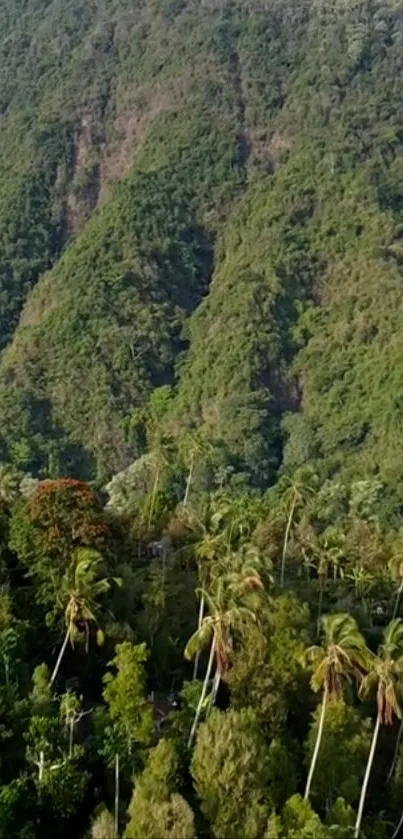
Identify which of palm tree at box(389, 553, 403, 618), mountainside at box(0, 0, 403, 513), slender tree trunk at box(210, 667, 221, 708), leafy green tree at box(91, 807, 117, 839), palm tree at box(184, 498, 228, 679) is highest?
mountainside at box(0, 0, 403, 513)

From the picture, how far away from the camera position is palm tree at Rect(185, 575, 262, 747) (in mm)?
45219

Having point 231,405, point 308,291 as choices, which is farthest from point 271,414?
point 308,291

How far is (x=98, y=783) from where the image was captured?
1736 inches

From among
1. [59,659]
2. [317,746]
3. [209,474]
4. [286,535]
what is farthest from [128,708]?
[209,474]

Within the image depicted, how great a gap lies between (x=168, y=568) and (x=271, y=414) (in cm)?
7292

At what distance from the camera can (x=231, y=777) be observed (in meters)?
40.4

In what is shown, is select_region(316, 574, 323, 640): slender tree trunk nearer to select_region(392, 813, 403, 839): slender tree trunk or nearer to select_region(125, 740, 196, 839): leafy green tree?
select_region(392, 813, 403, 839): slender tree trunk

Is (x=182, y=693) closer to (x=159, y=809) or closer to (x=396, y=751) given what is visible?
(x=159, y=809)

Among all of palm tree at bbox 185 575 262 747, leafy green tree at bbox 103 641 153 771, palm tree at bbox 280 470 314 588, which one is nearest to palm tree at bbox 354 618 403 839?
palm tree at bbox 185 575 262 747

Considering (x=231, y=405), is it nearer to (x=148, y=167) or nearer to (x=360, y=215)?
(x=360, y=215)

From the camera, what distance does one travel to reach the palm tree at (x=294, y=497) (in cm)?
6444

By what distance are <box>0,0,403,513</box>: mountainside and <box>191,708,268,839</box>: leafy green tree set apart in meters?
58.7

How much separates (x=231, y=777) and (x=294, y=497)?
27.1m

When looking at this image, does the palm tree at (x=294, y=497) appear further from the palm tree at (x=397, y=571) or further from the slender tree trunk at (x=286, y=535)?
the palm tree at (x=397, y=571)
